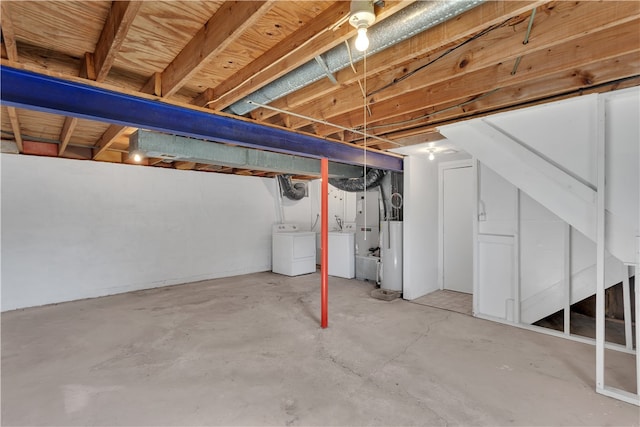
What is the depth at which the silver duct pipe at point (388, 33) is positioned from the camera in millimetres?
1257

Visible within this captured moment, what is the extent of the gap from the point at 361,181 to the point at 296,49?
12.7 feet

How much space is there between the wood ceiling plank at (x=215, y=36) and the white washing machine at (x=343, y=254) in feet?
13.1

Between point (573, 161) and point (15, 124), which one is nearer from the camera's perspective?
point (573, 161)

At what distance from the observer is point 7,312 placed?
12.2 feet

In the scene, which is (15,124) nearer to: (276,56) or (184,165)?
(184,165)

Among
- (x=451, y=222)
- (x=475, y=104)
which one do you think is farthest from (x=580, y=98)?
(x=451, y=222)

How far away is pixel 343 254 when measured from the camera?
5508 mm

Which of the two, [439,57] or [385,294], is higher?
[439,57]

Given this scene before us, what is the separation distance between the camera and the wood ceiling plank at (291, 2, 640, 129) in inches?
55.8

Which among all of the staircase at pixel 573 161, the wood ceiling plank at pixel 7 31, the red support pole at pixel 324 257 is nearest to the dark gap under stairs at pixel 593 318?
the staircase at pixel 573 161

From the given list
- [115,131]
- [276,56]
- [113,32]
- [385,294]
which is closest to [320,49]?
[276,56]

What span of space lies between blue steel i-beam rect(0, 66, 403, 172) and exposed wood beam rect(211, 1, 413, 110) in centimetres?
39

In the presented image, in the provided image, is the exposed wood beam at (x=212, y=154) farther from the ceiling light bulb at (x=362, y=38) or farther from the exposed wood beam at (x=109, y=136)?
the ceiling light bulb at (x=362, y=38)

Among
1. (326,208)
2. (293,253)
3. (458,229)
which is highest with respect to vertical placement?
(326,208)
